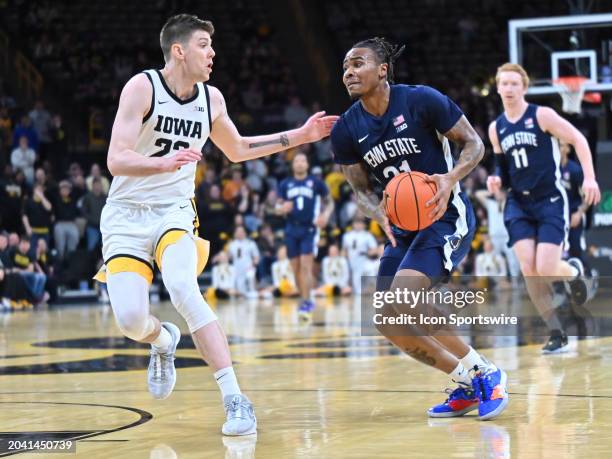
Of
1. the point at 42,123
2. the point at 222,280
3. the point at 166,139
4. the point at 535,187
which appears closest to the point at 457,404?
the point at 166,139

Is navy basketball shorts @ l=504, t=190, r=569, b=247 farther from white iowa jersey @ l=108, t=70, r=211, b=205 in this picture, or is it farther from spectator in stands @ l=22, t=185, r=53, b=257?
spectator in stands @ l=22, t=185, r=53, b=257

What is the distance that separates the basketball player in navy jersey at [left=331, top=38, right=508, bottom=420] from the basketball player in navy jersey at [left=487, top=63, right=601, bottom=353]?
3.11 metres

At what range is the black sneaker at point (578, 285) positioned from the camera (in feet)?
37.0

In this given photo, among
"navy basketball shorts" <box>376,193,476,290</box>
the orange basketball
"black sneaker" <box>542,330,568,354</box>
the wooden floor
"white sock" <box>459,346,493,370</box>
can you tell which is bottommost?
the wooden floor

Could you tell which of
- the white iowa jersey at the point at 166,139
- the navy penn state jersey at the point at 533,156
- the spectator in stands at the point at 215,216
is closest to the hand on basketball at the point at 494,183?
the navy penn state jersey at the point at 533,156

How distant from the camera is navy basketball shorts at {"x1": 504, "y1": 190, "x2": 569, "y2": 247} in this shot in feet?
31.7

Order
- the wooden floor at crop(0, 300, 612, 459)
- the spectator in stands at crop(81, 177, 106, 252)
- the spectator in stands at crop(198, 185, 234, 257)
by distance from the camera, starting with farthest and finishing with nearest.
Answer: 1. the spectator in stands at crop(198, 185, 234, 257)
2. the spectator in stands at crop(81, 177, 106, 252)
3. the wooden floor at crop(0, 300, 612, 459)

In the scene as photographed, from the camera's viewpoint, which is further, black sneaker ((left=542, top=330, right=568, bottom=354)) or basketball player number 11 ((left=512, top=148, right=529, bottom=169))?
basketball player number 11 ((left=512, top=148, right=529, bottom=169))

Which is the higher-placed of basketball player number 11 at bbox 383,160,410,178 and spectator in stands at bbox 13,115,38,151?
spectator in stands at bbox 13,115,38,151

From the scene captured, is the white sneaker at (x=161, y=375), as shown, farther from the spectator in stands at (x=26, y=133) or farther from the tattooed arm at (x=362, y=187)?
the spectator in stands at (x=26, y=133)

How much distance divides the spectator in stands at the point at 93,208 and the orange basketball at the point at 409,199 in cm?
1418

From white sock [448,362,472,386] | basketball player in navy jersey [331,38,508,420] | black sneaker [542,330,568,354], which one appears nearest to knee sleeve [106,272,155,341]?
basketball player in navy jersey [331,38,508,420]

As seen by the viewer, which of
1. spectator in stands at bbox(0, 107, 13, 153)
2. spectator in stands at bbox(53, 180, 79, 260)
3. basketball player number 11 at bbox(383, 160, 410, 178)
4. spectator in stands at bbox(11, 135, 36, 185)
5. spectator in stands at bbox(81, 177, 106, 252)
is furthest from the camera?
spectator in stands at bbox(0, 107, 13, 153)

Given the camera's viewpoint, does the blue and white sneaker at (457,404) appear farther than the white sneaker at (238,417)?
Yes
